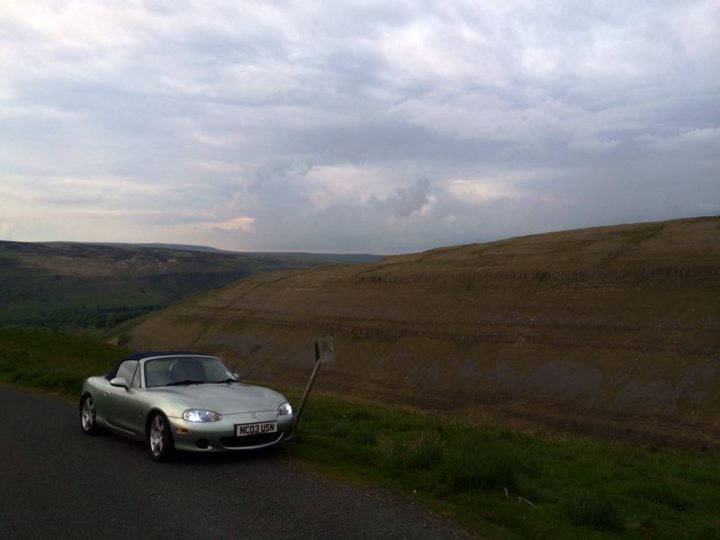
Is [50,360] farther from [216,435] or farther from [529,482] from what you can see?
[529,482]

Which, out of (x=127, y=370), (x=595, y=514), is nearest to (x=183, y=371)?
(x=127, y=370)

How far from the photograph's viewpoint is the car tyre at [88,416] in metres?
9.99

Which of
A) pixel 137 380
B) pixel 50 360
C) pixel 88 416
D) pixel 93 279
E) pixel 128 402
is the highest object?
pixel 137 380

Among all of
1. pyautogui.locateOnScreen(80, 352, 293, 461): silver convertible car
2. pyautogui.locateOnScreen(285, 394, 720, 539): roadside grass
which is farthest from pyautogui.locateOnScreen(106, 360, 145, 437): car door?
pyautogui.locateOnScreen(285, 394, 720, 539): roadside grass

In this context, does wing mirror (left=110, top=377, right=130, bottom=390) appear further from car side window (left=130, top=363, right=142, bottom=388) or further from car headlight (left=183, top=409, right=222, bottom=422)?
car headlight (left=183, top=409, right=222, bottom=422)

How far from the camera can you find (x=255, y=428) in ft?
26.1

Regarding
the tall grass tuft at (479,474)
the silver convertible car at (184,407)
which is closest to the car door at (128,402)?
the silver convertible car at (184,407)

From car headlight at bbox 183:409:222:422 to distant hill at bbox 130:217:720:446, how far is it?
14.8m

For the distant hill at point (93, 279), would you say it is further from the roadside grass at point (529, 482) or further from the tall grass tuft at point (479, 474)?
the tall grass tuft at point (479, 474)

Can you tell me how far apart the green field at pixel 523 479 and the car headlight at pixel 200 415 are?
1253 mm

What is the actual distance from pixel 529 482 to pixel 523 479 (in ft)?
0.31

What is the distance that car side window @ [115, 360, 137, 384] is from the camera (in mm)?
9384

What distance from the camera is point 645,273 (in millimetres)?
27859

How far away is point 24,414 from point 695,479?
434 inches
